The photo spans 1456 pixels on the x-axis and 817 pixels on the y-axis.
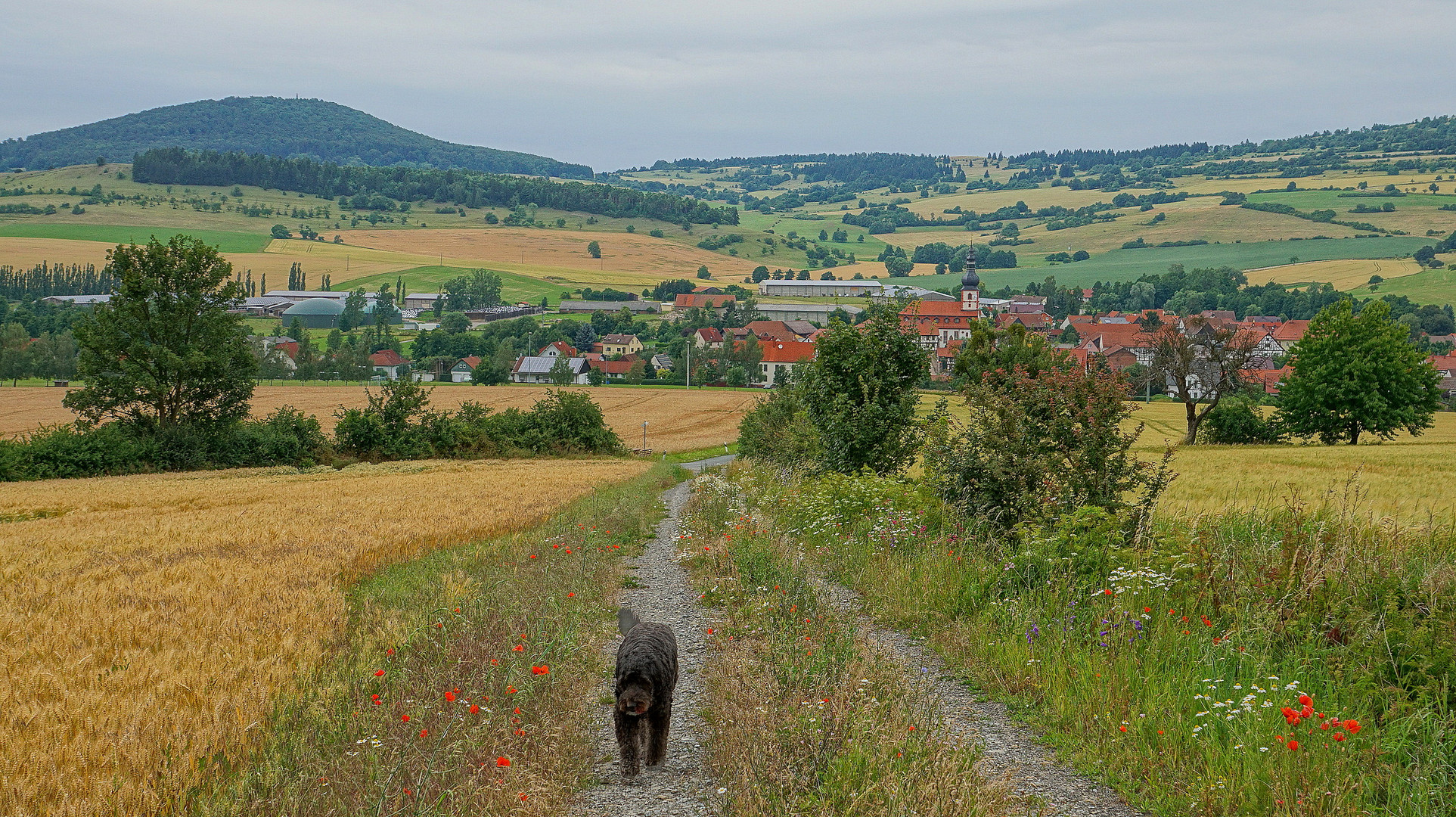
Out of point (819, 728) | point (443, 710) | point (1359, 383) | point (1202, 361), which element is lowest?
point (1359, 383)

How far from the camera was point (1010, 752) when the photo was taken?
6.64 meters

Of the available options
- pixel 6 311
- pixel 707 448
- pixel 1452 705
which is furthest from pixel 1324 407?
pixel 6 311

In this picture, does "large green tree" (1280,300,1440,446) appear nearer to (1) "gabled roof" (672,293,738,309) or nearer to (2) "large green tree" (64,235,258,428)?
(2) "large green tree" (64,235,258,428)

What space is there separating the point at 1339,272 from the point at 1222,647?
184098 mm

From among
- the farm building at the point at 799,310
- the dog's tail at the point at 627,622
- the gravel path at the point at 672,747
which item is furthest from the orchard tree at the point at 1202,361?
the farm building at the point at 799,310

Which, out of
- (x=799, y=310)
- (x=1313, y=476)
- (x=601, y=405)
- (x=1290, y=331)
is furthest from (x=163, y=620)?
(x=799, y=310)

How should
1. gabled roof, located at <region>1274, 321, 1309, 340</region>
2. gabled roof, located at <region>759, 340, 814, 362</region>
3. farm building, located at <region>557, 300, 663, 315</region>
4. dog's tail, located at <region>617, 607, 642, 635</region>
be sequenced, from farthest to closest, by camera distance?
farm building, located at <region>557, 300, 663, 315</region> → gabled roof, located at <region>759, 340, 814, 362</region> → gabled roof, located at <region>1274, 321, 1309, 340</region> → dog's tail, located at <region>617, 607, 642, 635</region>

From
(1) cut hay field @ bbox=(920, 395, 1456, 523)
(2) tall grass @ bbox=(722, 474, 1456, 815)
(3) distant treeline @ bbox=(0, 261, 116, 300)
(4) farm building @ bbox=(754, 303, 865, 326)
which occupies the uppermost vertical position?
(3) distant treeline @ bbox=(0, 261, 116, 300)

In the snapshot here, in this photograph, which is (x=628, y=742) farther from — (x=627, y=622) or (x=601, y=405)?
(x=601, y=405)

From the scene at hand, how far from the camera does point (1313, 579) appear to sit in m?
7.86

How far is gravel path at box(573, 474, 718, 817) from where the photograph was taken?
19.8 feet

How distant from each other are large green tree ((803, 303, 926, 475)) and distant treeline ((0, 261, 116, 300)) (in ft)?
551

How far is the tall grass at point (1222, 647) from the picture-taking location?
18.6 feet

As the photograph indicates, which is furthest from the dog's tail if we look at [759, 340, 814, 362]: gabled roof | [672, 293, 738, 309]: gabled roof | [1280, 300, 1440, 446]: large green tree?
[672, 293, 738, 309]: gabled roof
